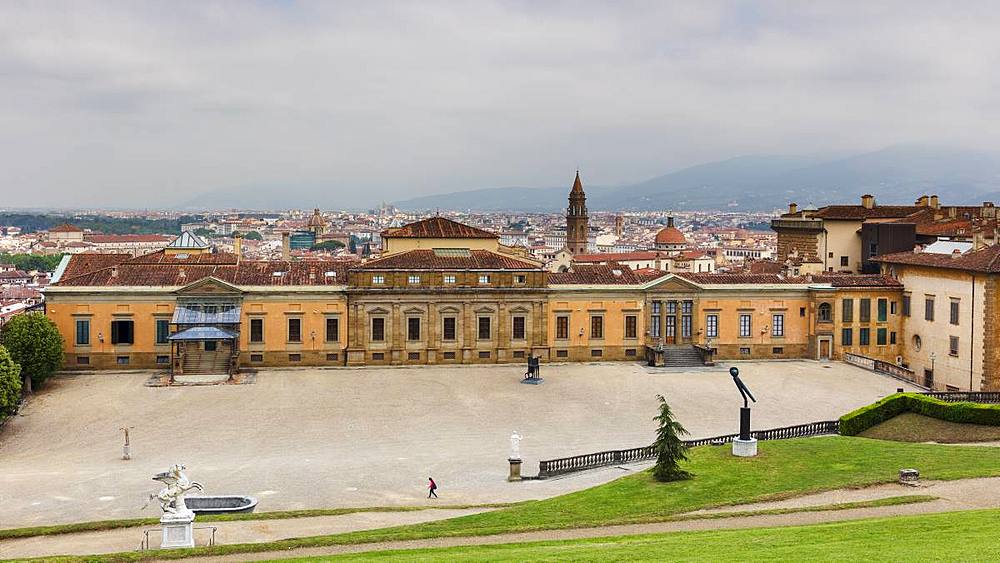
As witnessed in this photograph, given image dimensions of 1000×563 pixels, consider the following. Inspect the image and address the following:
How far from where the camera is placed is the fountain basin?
26203 mm

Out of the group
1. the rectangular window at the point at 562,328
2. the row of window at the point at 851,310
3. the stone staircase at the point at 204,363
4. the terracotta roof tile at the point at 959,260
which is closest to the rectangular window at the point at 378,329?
the stone staircase at the point at 204,363

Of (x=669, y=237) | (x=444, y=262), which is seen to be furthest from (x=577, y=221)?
(x=444, y=262)

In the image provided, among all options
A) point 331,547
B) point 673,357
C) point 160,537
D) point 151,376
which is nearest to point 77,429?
point 151,376

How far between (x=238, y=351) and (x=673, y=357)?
2262 cm

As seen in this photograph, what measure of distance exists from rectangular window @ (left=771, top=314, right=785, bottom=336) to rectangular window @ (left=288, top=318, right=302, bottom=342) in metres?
25.8

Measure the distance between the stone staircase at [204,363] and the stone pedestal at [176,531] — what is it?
2916cm

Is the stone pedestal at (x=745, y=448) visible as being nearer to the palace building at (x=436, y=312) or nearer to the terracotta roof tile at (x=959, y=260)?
Answer: the palace building at (x=436, y=312)

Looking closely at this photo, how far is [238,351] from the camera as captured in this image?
51438mm

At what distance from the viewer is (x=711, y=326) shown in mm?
56406

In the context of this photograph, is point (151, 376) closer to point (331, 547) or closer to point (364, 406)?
point (364, 406)

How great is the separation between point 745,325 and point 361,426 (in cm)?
2591

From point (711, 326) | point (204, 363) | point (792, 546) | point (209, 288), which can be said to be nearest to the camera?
point (792, 546)

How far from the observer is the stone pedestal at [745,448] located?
29109 mm

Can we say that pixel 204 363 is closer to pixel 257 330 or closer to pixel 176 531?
pixel 257 330
